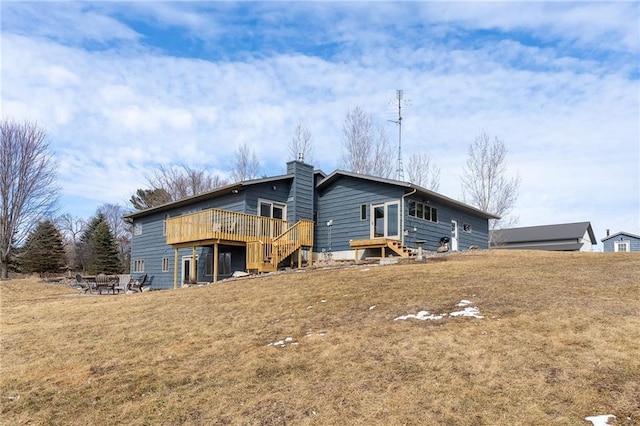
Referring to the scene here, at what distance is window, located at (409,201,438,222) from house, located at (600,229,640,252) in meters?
27.0

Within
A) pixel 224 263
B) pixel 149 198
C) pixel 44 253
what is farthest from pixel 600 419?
pixel 149 198

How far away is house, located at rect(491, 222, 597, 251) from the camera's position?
35928 mm

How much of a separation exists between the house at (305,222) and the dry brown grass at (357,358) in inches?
274

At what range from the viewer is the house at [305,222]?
57.4ft

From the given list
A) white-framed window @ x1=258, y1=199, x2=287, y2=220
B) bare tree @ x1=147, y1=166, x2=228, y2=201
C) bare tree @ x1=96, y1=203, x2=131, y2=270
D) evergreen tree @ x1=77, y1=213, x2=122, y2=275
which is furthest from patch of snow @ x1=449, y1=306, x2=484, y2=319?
bare tree @ x1=96, y1=203, x2=131, y2=270

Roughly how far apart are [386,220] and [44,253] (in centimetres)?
2809

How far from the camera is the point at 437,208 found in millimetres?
20641

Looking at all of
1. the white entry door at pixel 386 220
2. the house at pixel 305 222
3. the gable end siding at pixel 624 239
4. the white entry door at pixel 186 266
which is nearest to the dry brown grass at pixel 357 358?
the house at pixel 305 222

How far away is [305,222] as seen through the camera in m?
19.0

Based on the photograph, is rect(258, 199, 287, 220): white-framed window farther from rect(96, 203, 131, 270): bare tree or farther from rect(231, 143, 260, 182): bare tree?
rect(96, 203, 131, 270): bare tree

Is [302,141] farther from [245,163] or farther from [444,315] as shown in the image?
[444,315]

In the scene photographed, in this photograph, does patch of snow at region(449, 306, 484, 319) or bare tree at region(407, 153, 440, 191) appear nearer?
patch of snow at region(449, 306, 484, 319)

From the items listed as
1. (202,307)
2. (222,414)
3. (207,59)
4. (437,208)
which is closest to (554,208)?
(437,208)

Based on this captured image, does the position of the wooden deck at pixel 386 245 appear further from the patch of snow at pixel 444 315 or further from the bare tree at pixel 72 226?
the bare tree at pixel 72 226
